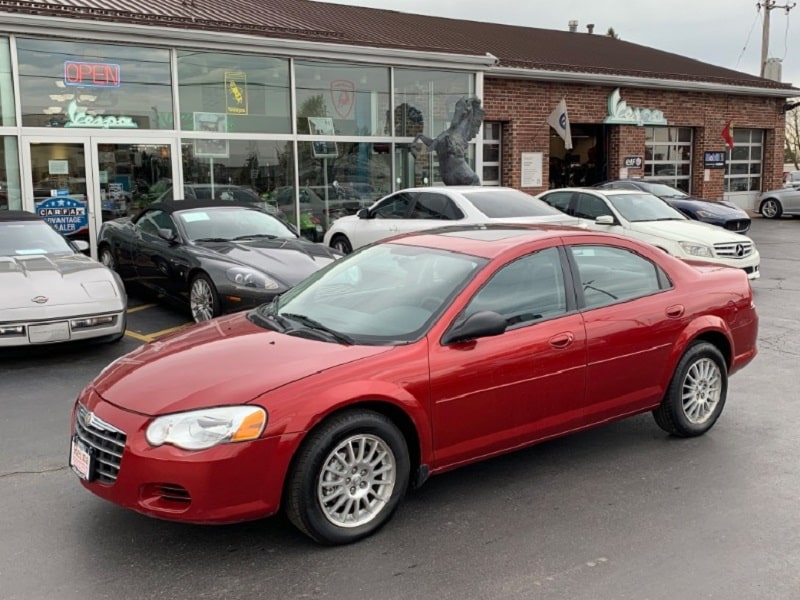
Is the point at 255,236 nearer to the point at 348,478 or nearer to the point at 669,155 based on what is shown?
the point at 348,478

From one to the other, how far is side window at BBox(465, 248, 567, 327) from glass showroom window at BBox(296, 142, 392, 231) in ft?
36.0

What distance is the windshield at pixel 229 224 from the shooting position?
9.18 metres

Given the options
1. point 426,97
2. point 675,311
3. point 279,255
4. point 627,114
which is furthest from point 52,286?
point 627,114

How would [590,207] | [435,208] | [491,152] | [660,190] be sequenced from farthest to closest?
1. [491,152]
2. [660,190]
3. [590,207]
4. [435,208]

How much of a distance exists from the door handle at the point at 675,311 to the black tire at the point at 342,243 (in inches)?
320

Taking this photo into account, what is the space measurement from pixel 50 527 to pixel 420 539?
1.83 m

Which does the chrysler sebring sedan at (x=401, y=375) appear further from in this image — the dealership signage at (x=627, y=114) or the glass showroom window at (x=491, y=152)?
the dealership signage at (x=627, y=114)

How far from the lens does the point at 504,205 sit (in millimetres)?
11078

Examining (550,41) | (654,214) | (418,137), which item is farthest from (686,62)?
(654,214)

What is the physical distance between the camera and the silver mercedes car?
675 centimetres

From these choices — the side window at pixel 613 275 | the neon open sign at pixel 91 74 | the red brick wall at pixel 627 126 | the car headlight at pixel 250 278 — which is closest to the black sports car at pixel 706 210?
the red brick wall at pixel 627 126

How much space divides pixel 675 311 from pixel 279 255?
4803mm

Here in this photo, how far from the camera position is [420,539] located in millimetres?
3738

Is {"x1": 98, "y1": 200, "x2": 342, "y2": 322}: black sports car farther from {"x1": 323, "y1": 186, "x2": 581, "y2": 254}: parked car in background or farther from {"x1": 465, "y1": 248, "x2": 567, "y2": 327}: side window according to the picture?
{"x1": 465, "y1": 248, "x2": 567, "y2": 327}: side window
